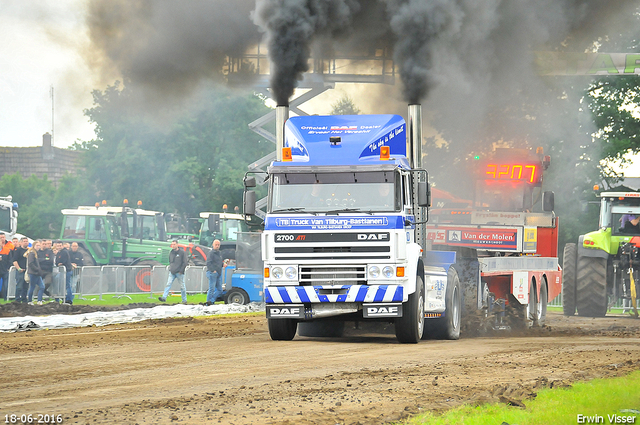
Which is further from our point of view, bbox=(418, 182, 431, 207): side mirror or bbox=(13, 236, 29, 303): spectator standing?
bbox=(13, 236, 29, 303): spectator standing

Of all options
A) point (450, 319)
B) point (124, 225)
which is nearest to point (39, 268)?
point (124, 225)

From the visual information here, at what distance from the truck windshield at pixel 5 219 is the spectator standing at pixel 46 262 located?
380 inches

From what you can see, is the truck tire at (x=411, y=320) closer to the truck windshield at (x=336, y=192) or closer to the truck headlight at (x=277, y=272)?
the truck windshield at (x=336, y=192)

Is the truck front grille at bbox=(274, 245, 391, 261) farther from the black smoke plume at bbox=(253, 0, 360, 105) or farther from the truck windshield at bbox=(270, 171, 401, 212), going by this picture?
the black smoke plume at bbox=(253, 0, 360, 105)

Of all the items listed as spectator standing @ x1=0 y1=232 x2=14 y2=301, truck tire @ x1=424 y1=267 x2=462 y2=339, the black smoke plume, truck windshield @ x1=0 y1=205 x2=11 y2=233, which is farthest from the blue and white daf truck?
truck windshield @ x1=0 y1=205 x2=11 y2=233

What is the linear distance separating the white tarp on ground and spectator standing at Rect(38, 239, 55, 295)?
3.83m

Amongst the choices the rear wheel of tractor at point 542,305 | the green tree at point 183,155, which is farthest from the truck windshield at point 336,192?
the green tree at point 183,155

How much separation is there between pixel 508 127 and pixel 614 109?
42.8ft

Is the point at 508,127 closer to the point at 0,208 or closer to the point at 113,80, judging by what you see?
the point at 113,80

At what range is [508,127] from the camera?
97.1ft

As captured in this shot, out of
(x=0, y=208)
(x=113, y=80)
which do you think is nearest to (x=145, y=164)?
(x=0, y=208)

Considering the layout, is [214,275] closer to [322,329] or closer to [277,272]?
[322,329]

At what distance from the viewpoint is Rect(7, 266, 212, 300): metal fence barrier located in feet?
79.8

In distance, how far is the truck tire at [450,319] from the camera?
1483 centimetres
